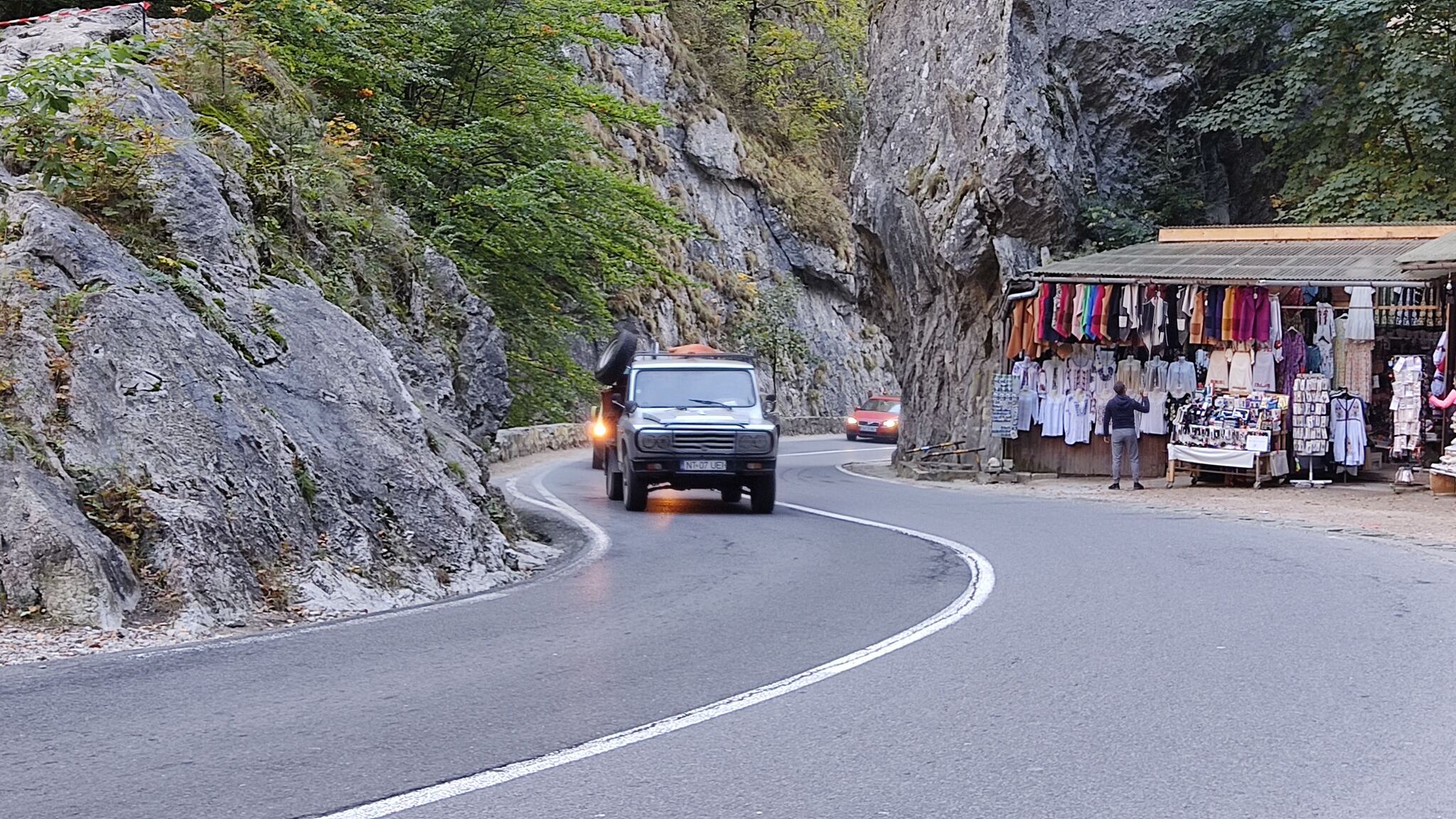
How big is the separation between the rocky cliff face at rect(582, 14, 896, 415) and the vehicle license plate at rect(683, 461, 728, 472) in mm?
30515

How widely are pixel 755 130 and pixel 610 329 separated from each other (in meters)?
28.8

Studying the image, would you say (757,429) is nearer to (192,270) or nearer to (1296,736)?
(192,270)

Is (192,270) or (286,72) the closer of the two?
(192,270)

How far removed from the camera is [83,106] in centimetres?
1235

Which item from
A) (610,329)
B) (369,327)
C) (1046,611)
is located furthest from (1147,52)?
(1046,611)

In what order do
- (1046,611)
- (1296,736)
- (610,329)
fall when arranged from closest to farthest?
1. (1296,736)
2. (1046,611)
3. (610,329)

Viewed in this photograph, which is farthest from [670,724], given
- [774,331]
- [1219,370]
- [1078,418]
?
[774,331]

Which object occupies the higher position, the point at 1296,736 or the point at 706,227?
the point at 706,227

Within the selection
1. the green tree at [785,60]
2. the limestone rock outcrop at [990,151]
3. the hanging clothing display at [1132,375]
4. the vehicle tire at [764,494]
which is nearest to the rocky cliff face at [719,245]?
the green tree at [785,60]

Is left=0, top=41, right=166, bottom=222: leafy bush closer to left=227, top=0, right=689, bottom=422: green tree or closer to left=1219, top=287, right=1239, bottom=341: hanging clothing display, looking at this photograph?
left=227, top=0, right=689, bottom=422: green tree

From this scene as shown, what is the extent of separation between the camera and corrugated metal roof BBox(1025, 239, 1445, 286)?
20531 millimetres

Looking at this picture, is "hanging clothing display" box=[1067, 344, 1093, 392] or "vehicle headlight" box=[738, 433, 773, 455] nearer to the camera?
"vehicle headlight" box=[738, 433, 773, 455]

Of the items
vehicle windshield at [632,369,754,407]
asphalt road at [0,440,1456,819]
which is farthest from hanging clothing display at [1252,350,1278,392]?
asphalt road at [0,440,1456,819]

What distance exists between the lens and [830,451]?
40.8m
